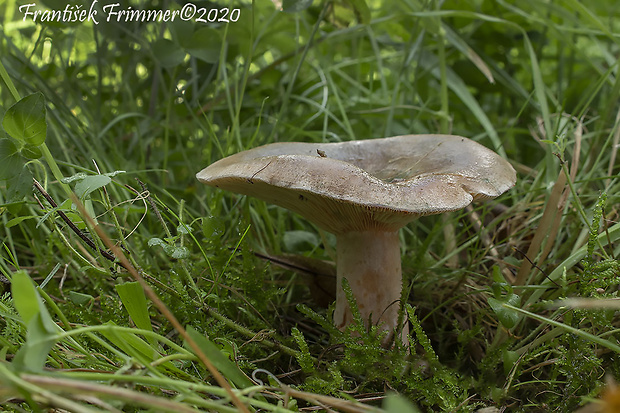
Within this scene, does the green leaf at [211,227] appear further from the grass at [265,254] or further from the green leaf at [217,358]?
the green leaf at [217,358]

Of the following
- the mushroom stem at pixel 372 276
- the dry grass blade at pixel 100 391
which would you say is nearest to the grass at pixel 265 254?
the dry grass blade at pixel 100 391

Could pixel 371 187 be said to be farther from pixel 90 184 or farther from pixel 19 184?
pixel 19 184

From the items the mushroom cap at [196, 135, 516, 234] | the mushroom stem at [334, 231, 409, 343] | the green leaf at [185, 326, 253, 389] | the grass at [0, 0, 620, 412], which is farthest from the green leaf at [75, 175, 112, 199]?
the mushroom stem at [334, 231, 409, 343]

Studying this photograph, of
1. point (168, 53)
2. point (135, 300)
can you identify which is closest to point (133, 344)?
point (135, 300)

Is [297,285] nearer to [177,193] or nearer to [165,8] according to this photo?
[177,193]

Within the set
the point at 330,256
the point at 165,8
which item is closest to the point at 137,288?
the point at 330,256

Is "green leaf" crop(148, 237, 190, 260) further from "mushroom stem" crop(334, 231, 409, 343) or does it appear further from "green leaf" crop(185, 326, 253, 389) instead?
"mushroom stem" crop(334, 231, 409, 343)
